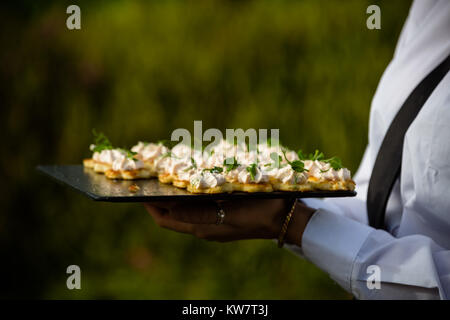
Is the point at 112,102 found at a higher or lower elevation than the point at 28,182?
higher

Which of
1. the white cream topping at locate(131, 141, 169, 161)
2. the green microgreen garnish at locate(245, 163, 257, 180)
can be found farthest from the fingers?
the white cream topping at locate(131, 141, 169, 161)

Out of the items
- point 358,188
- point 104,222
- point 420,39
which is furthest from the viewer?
point 104,222

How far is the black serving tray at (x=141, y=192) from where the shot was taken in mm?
1731

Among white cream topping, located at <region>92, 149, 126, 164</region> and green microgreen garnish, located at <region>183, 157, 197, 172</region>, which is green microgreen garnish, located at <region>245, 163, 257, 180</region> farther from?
white cream topping, located at <region>92, 149, 126, 164</region>

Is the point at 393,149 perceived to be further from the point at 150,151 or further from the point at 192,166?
the point at 150,151

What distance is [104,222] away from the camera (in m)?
4.21

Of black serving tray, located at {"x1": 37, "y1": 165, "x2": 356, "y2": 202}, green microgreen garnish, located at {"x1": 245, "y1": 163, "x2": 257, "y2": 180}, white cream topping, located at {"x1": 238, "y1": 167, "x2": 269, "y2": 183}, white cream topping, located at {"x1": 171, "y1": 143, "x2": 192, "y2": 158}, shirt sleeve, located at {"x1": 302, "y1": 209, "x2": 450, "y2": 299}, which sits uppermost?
white cream topping, located at {"x1": 171, "y1": 143, "x2": 192, "y2": 158}

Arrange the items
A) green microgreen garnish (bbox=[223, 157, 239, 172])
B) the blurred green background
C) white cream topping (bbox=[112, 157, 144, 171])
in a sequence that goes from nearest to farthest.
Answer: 1. green microgreen garnish (bbox=[223, 157, 239, 172])
2. white cream topping (bbox=[112, 157, 144, 171])
3. the blurred green background

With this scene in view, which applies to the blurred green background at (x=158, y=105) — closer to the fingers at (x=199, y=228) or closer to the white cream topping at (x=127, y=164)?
the white cream topping at (x=127, y=164)

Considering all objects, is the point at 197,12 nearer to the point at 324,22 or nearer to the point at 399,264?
the point at 324,22

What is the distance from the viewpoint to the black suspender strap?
1917 millimetres

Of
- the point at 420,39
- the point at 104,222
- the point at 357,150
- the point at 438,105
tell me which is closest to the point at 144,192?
the point at 438,105
